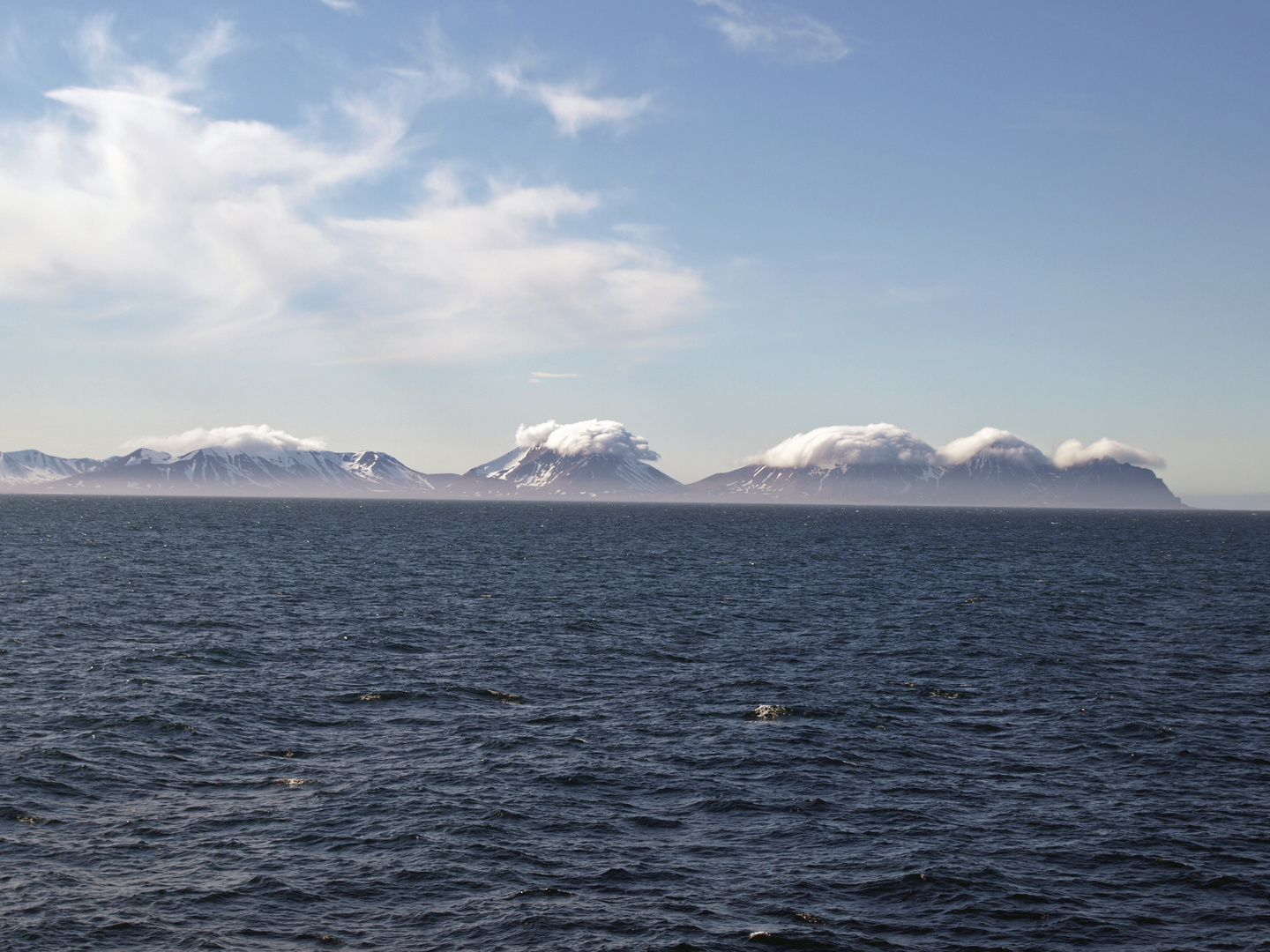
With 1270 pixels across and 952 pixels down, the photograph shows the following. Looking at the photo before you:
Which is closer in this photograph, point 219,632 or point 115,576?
point 219,632

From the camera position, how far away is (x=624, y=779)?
30750 millimetres

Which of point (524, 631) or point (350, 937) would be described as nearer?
point (350, 937)

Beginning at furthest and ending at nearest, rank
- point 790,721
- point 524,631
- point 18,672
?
point 524,631
point 18,672
point 790,721

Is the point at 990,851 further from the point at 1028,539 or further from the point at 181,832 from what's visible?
the point at 1028,539

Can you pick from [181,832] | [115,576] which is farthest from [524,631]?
[115,576]

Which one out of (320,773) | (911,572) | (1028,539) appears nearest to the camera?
(320,773)

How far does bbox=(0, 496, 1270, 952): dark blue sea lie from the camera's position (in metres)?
21.3

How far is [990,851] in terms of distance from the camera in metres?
25.3

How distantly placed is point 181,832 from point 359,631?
34.5 meters

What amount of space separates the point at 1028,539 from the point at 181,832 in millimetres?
193555

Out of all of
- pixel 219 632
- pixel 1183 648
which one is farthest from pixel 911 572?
pixel 219 632

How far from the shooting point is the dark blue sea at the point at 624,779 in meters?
21.3

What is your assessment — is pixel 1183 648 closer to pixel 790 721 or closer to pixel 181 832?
pixel 790 721

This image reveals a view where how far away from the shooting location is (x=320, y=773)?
30.7 metres
